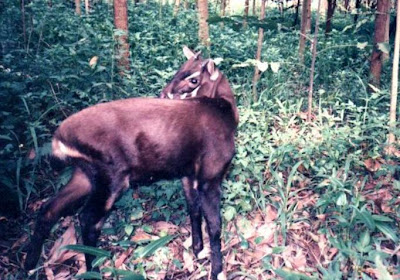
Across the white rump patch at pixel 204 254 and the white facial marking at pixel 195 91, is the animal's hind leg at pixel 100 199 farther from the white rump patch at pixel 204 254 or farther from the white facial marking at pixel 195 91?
the white facial marking at pixel 195 91

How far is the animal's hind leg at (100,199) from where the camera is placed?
265 centimetres

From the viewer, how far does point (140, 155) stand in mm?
2746

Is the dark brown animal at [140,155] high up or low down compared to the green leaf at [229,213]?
up

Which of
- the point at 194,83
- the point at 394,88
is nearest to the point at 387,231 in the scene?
the point at 394,88

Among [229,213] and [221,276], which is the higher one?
[229,213]

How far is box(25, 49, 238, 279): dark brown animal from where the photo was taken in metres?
2.65

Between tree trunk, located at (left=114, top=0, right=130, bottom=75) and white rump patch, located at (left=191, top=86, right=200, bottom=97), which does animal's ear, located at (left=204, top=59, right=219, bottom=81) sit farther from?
tree trunk, located at (left=114, top=0, right=130, bottom=75)

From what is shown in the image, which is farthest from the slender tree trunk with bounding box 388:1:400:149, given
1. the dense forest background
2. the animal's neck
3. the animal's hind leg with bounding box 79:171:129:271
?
the animal's hind leg with bounding box 79:171:129:271

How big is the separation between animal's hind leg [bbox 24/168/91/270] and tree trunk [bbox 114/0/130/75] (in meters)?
2.23

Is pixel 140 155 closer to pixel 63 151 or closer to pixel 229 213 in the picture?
pixel 63 151

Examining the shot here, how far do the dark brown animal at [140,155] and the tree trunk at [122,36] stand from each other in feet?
7.12

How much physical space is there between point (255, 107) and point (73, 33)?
3438 millimetres

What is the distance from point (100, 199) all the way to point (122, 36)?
3.05 meters

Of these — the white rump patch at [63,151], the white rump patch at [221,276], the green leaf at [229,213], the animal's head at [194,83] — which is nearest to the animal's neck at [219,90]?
the animal's head at [194,83]
